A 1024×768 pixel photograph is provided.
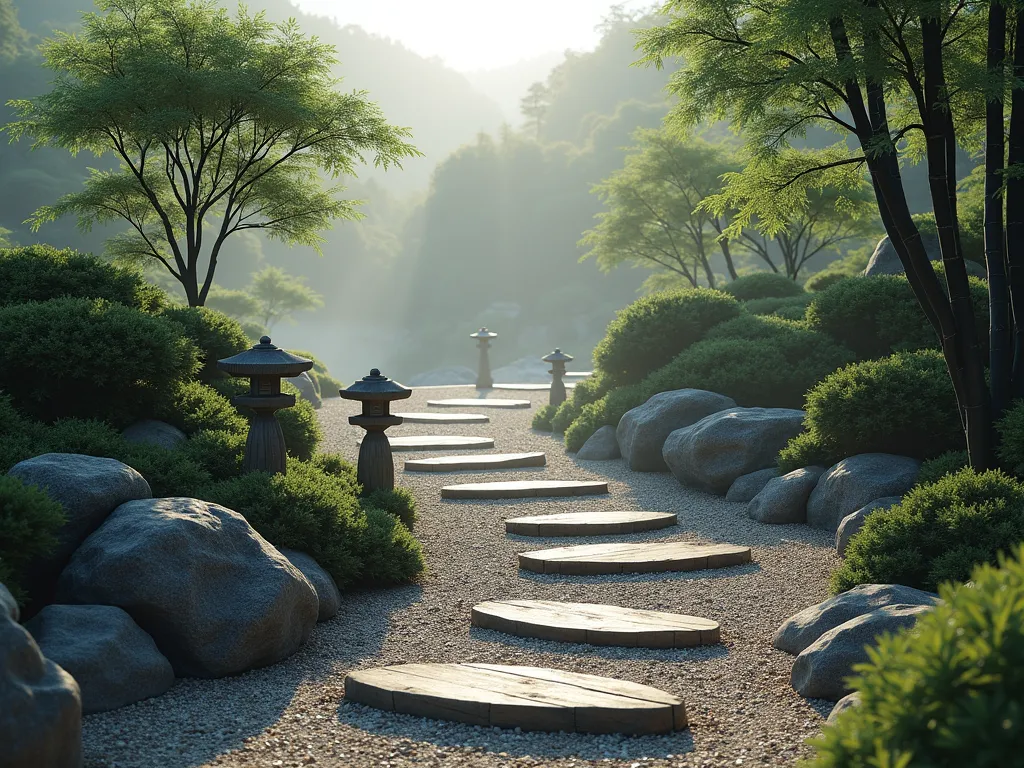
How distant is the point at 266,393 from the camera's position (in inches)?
287

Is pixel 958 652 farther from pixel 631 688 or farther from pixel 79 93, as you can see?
pixel 79 93

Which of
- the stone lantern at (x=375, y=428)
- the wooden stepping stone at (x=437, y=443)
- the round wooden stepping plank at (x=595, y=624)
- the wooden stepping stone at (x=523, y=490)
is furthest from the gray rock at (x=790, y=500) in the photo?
the wooden stepping stone at (x=437, y=443)

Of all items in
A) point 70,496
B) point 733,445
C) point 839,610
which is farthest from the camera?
point 733,445

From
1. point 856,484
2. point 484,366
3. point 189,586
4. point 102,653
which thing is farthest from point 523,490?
point 484,366

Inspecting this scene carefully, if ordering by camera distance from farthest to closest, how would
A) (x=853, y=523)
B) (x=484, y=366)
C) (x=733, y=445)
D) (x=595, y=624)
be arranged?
(x=484, y=366) → (x=733, y=445) → (x=853, y=523) → (x=595, y=624)

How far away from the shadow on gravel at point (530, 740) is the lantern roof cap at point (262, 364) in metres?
3.52

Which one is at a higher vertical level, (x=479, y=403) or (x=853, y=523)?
(x=479, y=403)

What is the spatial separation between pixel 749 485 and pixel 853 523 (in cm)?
232

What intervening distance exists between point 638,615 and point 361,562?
7.15 ft

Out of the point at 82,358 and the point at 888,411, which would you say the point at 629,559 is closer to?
the point at 888,411

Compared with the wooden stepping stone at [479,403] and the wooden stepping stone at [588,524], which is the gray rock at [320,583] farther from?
the wooden stepping stone at [479,403]

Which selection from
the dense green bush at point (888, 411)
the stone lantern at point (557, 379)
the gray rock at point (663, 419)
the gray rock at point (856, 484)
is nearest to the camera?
the gray rock at point (856, 484)

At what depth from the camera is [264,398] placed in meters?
7.26

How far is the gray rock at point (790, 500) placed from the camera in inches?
340
